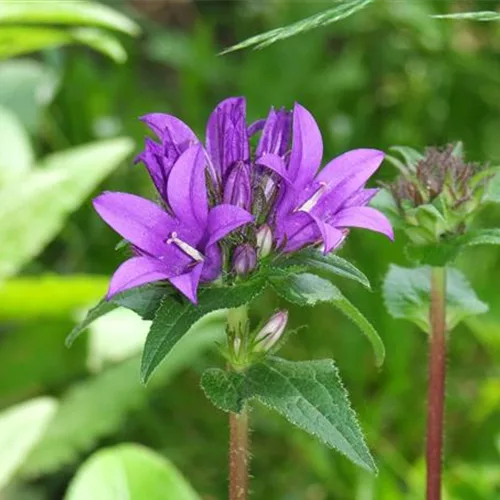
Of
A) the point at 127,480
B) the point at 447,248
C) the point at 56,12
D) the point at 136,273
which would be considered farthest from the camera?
the point at 56,12

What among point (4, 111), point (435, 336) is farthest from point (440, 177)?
point (4, 111)

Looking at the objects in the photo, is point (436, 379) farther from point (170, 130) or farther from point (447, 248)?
point (170, 130)

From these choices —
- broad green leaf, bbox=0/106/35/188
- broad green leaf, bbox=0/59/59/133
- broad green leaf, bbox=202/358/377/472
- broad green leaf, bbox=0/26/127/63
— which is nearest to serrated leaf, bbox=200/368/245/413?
broad green leaf, bbox=202/358/377/472

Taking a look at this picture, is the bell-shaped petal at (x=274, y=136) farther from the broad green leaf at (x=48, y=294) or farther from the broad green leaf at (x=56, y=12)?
the broad green leaf at (x=48, y=294)

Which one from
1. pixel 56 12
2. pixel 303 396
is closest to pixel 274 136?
pixel 303 396

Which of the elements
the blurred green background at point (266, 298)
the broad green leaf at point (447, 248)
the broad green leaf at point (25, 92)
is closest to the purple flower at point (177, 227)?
the broad green leaf at point (447, 248)

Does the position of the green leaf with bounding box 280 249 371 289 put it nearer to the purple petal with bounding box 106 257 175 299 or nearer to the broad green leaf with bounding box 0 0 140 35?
the purple petal with bounding box 106 257 175 299

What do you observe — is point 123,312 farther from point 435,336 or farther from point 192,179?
point 192,179
